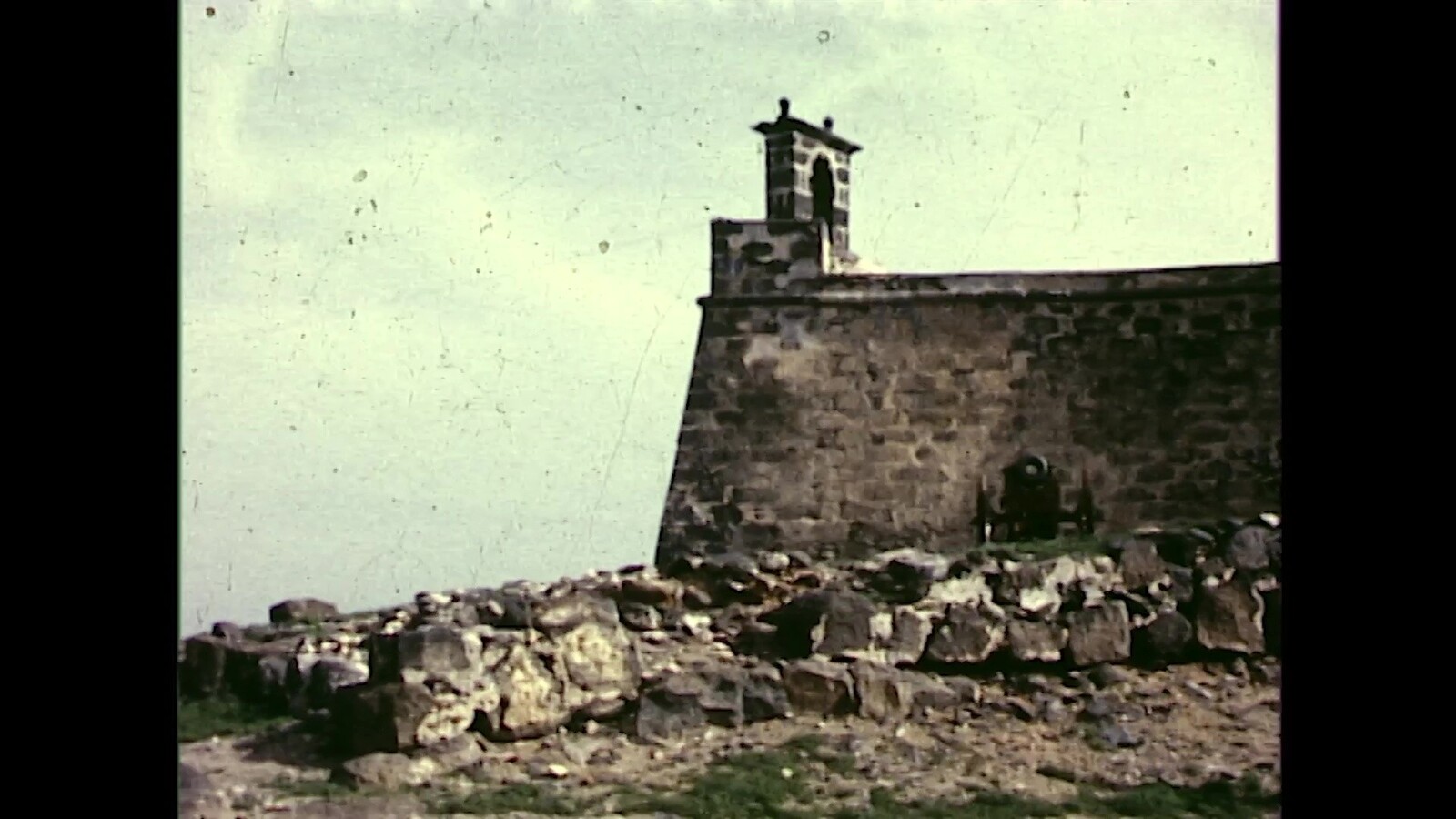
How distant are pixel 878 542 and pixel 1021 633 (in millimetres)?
3727

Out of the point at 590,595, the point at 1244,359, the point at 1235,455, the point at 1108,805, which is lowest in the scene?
the point at 1108,805

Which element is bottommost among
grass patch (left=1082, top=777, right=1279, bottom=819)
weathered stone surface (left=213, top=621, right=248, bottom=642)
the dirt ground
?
grass patch (left=1082, top=777, right=1279, bottom=819)

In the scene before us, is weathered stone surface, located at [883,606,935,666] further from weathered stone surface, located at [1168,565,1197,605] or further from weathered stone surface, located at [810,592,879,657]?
weathered stone surface, located at [1168,565,1197,605]

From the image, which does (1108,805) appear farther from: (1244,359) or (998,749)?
(1244,359)

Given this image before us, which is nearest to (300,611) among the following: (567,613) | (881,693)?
(567,613)

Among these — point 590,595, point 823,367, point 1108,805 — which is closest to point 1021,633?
point 1108,805

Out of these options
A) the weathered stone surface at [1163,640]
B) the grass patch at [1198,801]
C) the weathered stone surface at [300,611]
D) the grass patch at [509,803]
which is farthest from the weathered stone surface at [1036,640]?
the weathered stone surface at [300,611]

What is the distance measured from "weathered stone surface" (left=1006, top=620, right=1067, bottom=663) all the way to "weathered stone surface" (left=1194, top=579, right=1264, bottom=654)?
3.12 ft

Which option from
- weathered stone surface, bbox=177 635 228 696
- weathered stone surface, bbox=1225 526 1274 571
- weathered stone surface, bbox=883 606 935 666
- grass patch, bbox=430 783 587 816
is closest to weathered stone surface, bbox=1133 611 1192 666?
weathered stone surface, bbox=1225 526 1274 571

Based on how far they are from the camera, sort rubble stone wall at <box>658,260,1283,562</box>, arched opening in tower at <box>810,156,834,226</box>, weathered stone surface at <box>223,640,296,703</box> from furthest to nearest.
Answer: arched opening in tower at <box>810,156,834,226</box>, rubble stone wall at <box>658,260,1283,562</box>, weathered stone surface at <box>223,640,296,703</box>

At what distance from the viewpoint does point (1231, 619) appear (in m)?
10.3

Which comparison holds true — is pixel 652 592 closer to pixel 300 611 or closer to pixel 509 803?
pixel 300 611

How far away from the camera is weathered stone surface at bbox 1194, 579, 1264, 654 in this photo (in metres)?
10.2

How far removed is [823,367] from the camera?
14.3m
